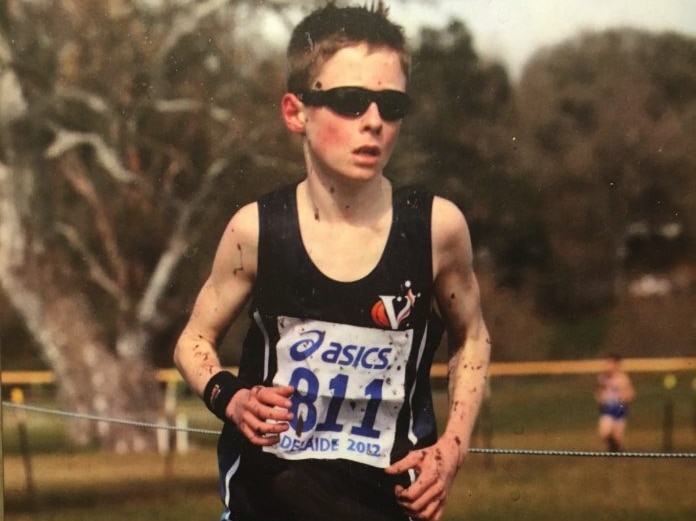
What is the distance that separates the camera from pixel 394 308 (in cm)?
307

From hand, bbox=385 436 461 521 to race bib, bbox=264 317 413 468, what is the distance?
0.09 m

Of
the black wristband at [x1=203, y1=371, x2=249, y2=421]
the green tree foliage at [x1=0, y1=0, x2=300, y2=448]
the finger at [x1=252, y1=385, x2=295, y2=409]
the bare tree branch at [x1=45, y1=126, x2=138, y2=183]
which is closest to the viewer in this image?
the finger at [x1=252, y1=385, x2=295, y2=409]

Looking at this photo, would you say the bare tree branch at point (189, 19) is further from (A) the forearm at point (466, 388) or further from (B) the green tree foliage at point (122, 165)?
(A) the forearm at point (466, 388)

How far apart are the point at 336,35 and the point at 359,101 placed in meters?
0.20

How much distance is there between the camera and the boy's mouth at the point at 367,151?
123 inches

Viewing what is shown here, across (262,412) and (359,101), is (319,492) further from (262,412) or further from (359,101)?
(359,101)

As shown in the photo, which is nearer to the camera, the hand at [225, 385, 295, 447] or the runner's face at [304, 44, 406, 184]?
the hand at [225, 385, 295, 447]

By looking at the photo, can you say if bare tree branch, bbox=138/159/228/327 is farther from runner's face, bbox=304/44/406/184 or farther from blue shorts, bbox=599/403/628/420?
blue shorts, bbox=599/403/628/420

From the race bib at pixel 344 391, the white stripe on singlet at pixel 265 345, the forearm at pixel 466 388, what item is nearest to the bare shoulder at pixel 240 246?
the white stripe on singlet at pixel 265 345

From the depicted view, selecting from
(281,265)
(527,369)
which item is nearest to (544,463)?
(527,369)

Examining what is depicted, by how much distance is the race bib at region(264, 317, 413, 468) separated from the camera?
3068mm

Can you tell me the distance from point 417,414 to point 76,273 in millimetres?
1082

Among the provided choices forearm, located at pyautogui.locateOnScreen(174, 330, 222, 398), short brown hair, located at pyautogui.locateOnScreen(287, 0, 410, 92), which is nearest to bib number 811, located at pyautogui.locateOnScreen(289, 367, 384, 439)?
forearm, located at pyautogui.locateOnScreen(174, 330, 222, 398)

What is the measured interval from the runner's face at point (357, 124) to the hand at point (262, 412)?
60 cm
